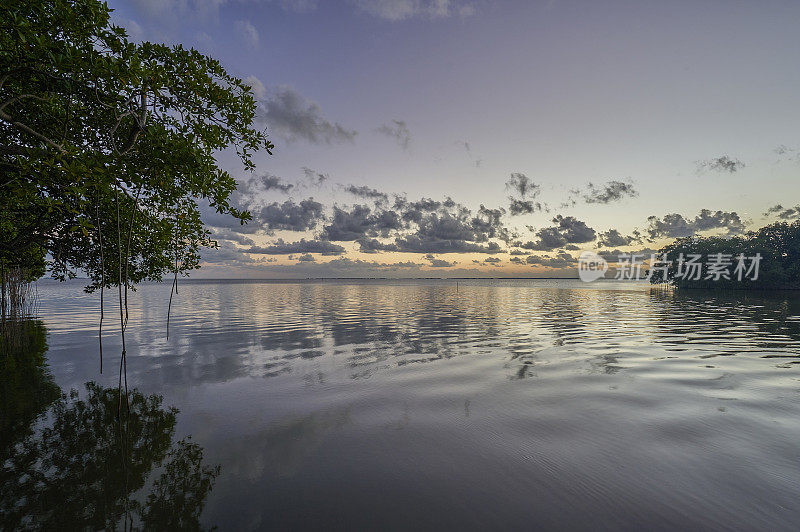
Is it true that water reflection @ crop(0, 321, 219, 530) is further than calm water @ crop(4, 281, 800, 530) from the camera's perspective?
No

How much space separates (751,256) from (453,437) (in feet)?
388

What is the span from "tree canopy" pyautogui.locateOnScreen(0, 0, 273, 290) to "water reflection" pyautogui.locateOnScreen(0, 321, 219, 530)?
371cm

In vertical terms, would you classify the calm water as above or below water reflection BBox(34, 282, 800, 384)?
above

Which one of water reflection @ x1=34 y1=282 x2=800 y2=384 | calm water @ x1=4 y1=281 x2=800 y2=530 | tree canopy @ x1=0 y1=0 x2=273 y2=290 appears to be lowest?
water reflection @ x1=34 y1=282 x2=800 y2=384

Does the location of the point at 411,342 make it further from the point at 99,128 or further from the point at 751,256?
the point at 751,256

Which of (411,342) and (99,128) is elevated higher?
(99,128)

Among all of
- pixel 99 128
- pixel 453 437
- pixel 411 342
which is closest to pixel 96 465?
pixel 453 437

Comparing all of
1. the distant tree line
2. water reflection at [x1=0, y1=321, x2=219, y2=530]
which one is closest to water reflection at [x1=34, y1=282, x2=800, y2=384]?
water reflection at [x1=0, y1=321, x2=219, y2=530]

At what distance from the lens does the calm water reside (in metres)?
5.34

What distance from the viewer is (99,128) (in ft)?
38.1

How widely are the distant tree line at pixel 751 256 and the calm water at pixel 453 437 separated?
98.7 m

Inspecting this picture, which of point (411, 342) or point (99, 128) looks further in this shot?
point (411, 342)

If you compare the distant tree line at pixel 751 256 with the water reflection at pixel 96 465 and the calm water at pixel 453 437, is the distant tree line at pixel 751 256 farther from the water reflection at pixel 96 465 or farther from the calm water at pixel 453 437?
the water reflection at pixel 96 465

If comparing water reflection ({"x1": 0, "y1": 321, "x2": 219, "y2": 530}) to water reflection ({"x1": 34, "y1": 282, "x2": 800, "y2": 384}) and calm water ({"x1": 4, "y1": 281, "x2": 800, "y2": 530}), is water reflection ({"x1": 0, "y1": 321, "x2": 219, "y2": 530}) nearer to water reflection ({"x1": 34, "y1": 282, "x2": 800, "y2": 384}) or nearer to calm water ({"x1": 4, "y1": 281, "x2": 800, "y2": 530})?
calm water ({"x1": 4, "y1": 281, "x2": 800, "y2": 530})
